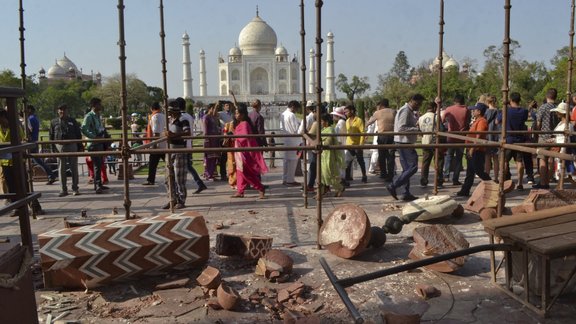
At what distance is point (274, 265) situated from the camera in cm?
416

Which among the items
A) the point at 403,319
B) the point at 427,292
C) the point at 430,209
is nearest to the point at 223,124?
the point at 430,209

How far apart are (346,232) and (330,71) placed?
71.9m

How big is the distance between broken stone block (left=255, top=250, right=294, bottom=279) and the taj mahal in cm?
6719

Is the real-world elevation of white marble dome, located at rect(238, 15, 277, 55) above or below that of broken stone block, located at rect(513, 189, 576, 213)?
above

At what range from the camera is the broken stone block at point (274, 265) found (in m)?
4.11

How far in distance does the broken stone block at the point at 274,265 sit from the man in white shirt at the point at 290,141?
436 cm

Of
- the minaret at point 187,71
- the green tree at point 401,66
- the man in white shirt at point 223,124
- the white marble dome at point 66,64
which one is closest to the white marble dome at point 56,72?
the white marble dome at point 66,64

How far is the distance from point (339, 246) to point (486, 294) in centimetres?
133

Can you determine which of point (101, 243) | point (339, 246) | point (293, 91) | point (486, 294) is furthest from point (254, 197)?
point (293, 91)

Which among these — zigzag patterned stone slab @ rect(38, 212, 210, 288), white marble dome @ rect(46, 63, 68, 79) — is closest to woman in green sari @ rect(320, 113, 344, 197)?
zigzag patterned stone slab @ rect(38, 212, 210, 288)

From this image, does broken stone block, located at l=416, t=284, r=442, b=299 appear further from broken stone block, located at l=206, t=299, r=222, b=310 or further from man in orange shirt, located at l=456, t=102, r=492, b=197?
man in orange shirt, located at l=456, t=102, r=492, b=197

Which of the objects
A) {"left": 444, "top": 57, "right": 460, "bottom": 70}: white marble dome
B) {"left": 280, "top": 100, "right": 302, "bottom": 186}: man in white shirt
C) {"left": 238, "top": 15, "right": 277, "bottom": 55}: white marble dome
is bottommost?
{"left": 280, "top": 100, "right": 302, "bottom": 186}: man in white shirt

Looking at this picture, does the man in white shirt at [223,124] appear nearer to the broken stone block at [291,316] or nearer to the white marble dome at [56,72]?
Result: the broken stone block at [291,316]

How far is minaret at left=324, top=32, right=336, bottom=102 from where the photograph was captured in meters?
72.1
